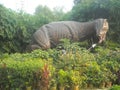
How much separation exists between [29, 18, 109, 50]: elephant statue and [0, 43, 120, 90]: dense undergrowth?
1.77 meters

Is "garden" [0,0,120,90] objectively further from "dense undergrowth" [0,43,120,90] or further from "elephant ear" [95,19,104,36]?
"elephant ear" [95,19,104,36]

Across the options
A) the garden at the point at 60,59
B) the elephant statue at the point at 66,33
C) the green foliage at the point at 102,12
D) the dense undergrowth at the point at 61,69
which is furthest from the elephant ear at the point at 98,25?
the green foliage at the point at 102,12

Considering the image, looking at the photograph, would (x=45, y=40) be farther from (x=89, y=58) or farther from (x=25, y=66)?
(x=25, y=66)

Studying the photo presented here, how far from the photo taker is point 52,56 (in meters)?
14.1

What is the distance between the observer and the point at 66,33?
17250 mm

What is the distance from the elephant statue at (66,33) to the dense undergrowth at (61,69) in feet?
5.82

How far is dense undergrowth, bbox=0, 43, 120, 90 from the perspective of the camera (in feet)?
38.8

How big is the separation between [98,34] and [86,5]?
10.9ft

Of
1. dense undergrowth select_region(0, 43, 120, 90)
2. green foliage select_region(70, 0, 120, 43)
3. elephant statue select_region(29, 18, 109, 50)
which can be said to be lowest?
dense undergrowth select_region(0, 43, 120, 90)

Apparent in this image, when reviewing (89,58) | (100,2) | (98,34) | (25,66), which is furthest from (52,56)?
(100,2)

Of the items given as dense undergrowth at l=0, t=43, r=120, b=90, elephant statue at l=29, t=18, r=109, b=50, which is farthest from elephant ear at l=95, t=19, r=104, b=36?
dense undergrowth at l=0, t=43, r=120, b=90

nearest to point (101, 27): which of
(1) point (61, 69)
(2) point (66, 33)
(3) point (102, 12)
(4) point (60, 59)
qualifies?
(2) point (66, 33)

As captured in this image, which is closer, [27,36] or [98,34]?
[98,34]

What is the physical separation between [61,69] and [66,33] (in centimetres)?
437
